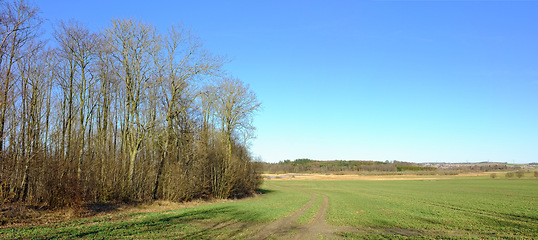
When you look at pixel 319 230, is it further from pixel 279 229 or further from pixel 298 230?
pixel 279 229

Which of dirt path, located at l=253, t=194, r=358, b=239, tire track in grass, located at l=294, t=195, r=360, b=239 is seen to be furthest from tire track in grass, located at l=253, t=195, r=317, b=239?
tire track in grass, located at l=294, t=195, r=360, b=239

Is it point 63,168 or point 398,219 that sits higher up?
point 63,168

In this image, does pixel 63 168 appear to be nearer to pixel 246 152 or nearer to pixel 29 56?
pixel 29 56

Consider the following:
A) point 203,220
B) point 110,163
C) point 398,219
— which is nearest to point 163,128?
point 110,163

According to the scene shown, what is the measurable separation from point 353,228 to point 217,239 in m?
6.56

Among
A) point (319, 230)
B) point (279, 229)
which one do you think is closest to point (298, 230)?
point (279, 229)

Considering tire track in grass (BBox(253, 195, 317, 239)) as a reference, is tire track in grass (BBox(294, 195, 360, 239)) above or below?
below

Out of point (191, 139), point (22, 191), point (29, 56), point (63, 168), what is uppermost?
point (29, 56)

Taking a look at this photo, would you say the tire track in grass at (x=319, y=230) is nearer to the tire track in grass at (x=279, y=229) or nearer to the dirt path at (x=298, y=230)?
the dirt path at (x=298, y=230)

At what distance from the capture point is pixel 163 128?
2452 centimetres

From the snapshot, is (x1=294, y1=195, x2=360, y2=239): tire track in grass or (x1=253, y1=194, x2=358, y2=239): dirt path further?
(x1=294, y1=195, x2=360, y2=239): tire track in grass

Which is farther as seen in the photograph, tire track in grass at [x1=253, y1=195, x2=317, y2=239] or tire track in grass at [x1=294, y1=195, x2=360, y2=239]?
tire track in grass at [x1=294, y1=195, x2=360, y2=239]

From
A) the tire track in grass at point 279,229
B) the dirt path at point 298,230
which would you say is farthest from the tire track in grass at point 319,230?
the tire track in grass at point 279,229

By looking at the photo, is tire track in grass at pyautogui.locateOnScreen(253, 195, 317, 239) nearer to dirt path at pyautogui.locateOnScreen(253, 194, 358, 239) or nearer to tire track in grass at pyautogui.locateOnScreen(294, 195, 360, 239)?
dirt path at pyautogui.locateOnScreen(253, 194, 358, 239)
